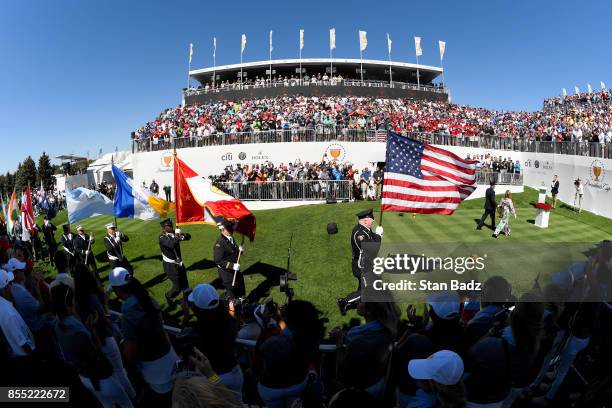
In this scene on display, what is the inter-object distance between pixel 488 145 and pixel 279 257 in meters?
25.6

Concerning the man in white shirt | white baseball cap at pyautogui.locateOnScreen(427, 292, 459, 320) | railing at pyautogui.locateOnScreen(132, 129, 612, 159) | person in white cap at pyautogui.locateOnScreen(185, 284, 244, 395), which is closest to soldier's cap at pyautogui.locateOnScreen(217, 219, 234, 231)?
the man in white shirt

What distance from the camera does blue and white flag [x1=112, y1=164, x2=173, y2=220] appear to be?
31.6 ft

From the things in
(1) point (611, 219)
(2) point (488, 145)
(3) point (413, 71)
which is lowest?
(1) point (611, 219)

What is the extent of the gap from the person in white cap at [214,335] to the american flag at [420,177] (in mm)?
4772

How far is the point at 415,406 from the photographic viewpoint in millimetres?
3338

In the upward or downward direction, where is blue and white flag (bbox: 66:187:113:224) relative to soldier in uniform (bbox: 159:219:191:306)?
upward

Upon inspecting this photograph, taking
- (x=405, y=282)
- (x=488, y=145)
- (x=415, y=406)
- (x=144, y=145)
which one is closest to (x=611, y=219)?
(x=488, y=145)

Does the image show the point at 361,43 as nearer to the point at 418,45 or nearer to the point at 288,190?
the point at 418,45

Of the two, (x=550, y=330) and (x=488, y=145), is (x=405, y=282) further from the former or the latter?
(x=488, y=145)

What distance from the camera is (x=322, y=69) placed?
178ft

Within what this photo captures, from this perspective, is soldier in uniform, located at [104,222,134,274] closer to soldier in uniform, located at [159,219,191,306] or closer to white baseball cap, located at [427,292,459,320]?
soldier in uniform, located at [159,219,191,306]

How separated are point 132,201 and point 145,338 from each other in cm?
626

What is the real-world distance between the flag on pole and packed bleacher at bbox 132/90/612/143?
21.1 metres

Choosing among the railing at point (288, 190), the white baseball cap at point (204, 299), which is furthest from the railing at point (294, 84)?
the white baseball cap at point (204, 299)
